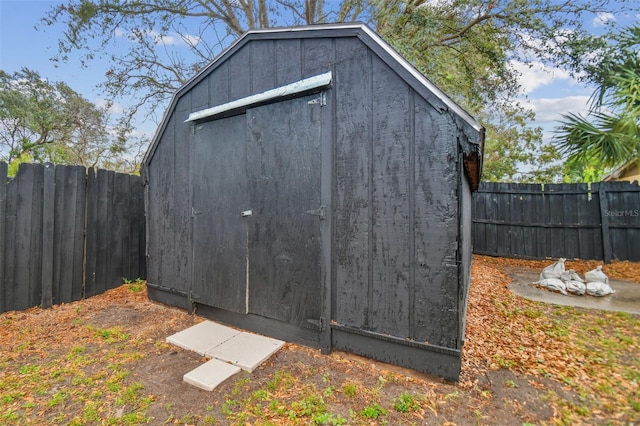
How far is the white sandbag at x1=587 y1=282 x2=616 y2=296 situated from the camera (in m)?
4.13

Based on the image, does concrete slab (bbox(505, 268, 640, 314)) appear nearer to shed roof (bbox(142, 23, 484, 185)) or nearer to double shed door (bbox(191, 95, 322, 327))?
shed roof (bbox(142, 23, 484, 185))

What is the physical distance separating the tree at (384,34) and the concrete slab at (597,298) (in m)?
4.33

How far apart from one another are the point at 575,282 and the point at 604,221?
9.99 ft

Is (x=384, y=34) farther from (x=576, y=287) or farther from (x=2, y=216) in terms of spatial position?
(x=2, y=216)

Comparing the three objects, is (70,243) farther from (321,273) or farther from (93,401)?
(321,273)

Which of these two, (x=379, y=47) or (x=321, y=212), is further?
(x=321, y=212)

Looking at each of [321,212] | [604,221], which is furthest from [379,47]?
[604,221]

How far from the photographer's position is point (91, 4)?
6406mm

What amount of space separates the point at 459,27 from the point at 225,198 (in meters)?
7.50

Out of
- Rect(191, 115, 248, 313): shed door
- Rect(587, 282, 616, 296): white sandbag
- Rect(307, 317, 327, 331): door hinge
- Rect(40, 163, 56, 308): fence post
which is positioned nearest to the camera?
Rect(307, 317, 327, 331): door hinge

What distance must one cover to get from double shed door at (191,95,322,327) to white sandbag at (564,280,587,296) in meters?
4.27

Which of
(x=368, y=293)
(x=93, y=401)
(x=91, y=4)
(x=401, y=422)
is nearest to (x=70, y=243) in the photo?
(x=93, y=401)

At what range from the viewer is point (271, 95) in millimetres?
2754

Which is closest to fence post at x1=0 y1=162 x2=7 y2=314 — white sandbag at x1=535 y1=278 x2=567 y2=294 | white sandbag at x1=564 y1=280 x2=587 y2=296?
white sandbag at x1=535 y1=278 x2=567 y2=294
